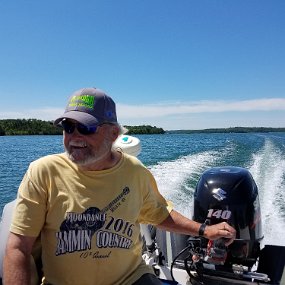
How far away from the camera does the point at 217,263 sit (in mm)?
2422

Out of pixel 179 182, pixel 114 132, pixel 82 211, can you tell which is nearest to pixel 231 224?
pixel 114 132

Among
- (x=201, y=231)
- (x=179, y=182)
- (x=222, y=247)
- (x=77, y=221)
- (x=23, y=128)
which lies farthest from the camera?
(x=23, y=128)

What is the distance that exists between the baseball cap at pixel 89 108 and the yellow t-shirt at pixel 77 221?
8.1 inches

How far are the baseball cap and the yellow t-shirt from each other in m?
0.21

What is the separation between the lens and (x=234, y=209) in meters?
2.64

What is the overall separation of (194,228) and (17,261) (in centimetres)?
94

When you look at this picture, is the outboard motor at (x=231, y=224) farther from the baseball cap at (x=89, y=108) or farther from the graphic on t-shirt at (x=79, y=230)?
the baseball cap at (x=89, y=108)

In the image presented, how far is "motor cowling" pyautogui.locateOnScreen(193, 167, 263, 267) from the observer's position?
2.60 m

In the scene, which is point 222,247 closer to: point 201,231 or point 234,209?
point 234,209

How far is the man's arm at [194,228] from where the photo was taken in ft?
6.40

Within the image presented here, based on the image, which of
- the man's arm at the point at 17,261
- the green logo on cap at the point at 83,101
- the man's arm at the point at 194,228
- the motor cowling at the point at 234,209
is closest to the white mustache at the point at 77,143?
the green logo on cap at the point at 83,101

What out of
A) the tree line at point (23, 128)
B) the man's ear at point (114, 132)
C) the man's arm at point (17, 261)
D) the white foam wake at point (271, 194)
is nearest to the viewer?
the man's arm at point (17, 261)

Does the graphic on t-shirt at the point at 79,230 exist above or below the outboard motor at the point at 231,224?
above

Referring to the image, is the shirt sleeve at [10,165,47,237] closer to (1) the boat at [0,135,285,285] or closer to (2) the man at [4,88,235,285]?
(2) the man at [4,88,235,285]
